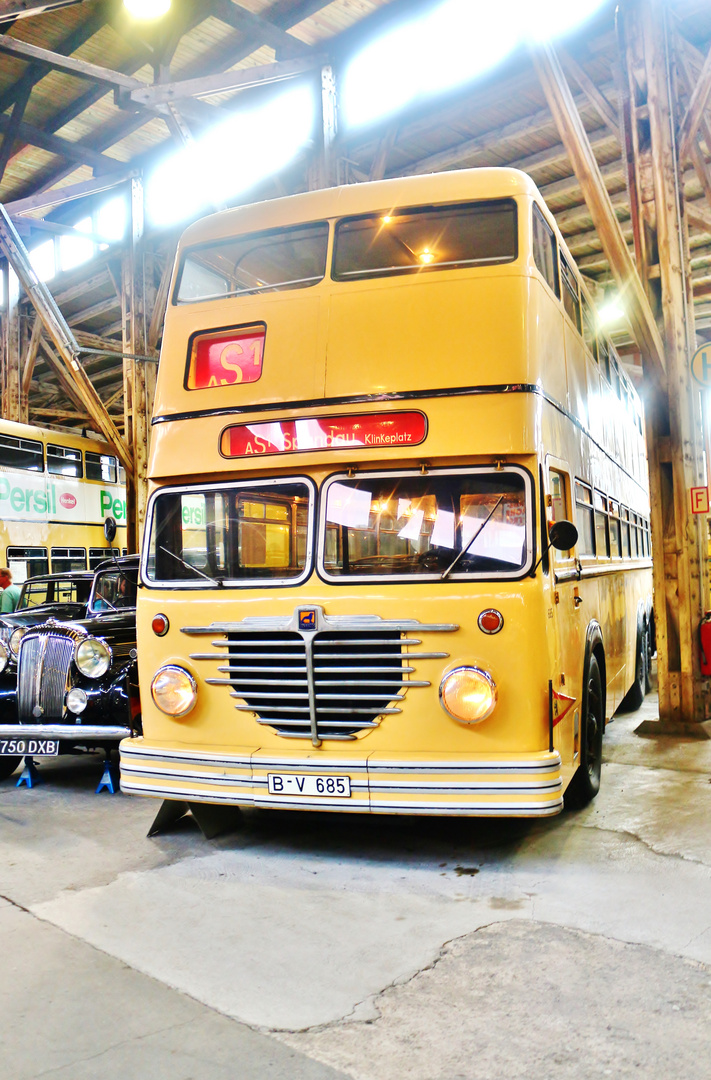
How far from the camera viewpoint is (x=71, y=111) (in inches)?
587

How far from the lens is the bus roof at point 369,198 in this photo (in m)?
4.90

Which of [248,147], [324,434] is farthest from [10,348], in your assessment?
[324,434]

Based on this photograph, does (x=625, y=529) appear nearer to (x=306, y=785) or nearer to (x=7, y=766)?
(x=306, y=785)

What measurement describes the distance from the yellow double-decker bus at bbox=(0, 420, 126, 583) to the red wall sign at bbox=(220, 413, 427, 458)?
8.88m

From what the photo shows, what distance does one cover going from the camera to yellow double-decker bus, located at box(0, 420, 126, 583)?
1409 centimetres

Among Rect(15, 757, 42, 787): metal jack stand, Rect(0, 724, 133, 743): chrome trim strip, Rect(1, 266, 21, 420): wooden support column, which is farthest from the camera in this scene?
Rect(1, 266, 21, 420): wooden support column

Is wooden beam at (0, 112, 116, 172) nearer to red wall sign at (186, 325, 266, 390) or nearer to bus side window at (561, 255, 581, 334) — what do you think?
bus side window at (561, 255, 581, 334)

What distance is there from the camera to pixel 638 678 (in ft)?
33.3

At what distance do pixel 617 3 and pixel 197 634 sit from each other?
24.7ft

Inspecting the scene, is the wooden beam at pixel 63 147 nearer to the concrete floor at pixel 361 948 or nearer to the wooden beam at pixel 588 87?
the wooden beam at pixel 588 87

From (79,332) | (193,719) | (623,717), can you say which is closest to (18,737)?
(193,719)

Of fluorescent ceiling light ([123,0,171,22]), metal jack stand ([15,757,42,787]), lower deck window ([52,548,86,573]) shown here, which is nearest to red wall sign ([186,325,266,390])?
metal jack stand ([15,757,42,787])

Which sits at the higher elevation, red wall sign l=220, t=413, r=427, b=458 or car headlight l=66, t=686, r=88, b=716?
red wall sign l=220, t=413, r=427, b=458

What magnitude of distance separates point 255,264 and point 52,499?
35.8ft
